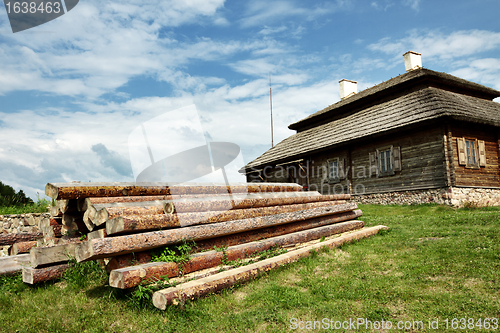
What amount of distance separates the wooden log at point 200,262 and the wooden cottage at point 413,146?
10.3 metres

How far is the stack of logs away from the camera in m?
4.08

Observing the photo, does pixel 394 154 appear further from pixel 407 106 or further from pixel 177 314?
pixel 177 314

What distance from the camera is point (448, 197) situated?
13.8 meters

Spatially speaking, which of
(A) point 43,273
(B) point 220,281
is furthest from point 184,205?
(A) point 43,273

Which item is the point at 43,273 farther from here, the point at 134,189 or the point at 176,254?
the point at 176,254

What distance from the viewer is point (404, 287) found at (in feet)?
13.6

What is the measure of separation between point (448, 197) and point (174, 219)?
43.3ft

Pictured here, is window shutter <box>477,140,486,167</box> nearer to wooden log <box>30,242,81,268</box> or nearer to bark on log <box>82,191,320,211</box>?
bark on log <box>82,191,320,211</box>

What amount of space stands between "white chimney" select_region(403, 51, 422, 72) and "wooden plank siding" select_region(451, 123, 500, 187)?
600cm

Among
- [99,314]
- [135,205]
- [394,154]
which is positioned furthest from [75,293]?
[394,154]

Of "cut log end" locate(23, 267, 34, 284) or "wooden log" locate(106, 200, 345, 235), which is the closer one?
"wooden log" locate(106, 200, 345, 235)

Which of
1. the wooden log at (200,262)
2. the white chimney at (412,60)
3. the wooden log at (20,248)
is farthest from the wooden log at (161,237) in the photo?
the white chimney at (412,60)

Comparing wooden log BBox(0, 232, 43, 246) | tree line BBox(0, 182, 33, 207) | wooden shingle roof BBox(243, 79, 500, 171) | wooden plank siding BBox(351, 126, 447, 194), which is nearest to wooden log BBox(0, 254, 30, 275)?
wooden log BBox(0, 232, 43, 246)

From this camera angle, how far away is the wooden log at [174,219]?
13.5ft
